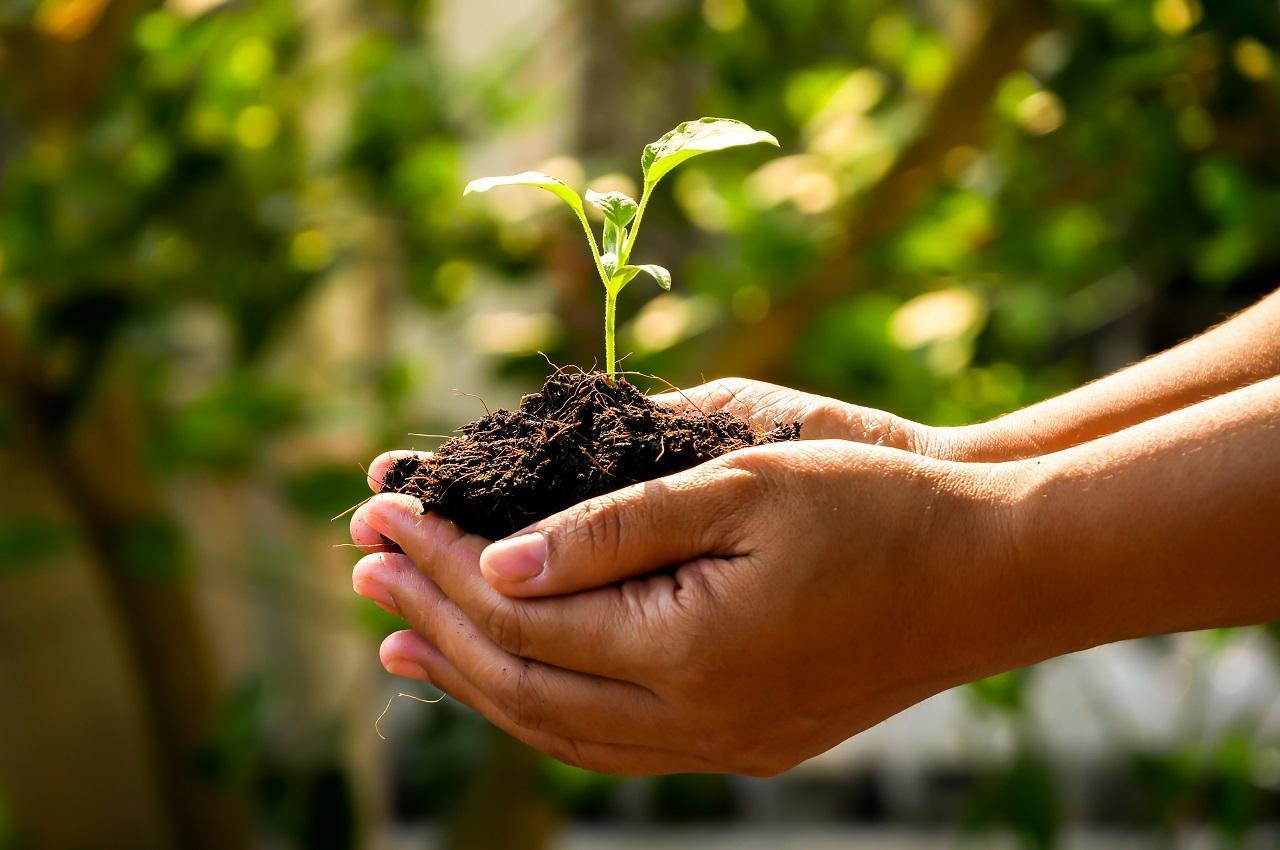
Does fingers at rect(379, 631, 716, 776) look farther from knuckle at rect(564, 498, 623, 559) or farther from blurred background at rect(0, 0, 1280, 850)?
blurred background at rect(0, 0, 1280, 850)

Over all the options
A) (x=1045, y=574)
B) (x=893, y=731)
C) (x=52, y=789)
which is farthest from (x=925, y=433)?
(x=893, y=731)

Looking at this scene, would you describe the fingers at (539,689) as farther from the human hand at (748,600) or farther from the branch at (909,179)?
the branch at (909,179)

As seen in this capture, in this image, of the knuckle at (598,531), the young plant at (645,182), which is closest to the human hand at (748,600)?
the knuckle at (598,531)

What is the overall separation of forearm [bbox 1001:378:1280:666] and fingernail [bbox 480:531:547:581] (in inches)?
7.8

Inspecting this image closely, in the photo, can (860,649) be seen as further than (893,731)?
No

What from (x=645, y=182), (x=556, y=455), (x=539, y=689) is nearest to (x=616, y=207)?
(x=645, y=182)

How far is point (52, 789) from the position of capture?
1.91 metres

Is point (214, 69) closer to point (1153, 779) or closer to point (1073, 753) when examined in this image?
point (1153, 779)

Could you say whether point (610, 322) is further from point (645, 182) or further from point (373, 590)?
point (373, 590)

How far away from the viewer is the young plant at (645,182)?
538mm

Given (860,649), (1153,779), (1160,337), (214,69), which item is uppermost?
(1160,337)

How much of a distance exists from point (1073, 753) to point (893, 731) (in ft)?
1.25

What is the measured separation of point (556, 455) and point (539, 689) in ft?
0.35

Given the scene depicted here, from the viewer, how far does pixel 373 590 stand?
1.95 feet
